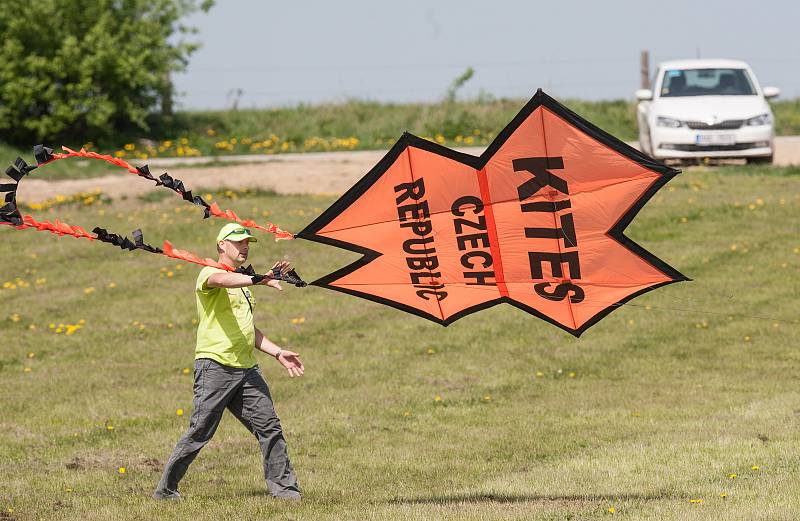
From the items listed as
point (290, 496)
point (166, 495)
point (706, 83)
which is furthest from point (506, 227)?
point (706, 83)

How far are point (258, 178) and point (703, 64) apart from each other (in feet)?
30.6

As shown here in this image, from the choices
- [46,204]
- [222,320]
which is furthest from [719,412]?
[46,204]

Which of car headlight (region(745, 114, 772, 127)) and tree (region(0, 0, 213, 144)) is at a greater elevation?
tree (region(0, 0, 213, 144))

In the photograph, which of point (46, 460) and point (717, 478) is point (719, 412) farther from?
point (46, 460)

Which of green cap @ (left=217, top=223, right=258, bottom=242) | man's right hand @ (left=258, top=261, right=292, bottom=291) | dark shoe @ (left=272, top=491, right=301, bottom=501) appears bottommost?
dark shoe @ (left=272, top=491, right=301, bottom=501)

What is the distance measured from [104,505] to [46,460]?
1.95 m

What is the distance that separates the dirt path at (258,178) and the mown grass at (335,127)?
12.5 ft

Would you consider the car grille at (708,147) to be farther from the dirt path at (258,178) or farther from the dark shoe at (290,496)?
the dark shoe at (290,496)

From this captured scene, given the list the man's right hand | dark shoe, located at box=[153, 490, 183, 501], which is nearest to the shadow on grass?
dark shoe, located at box=[153, 490, 183, 501]

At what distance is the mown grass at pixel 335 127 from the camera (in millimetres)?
32562

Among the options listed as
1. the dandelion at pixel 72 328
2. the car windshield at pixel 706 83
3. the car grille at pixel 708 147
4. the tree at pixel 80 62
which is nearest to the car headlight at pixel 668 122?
the car grille at pixel 708 147

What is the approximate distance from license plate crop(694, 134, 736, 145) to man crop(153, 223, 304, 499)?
643 inches

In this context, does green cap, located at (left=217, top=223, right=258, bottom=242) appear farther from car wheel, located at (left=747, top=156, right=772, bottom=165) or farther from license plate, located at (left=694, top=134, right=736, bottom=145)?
car wheel, located at (left=747, top=156, right=772, bottom=165)

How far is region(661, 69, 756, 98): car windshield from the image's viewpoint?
24.4 metres
